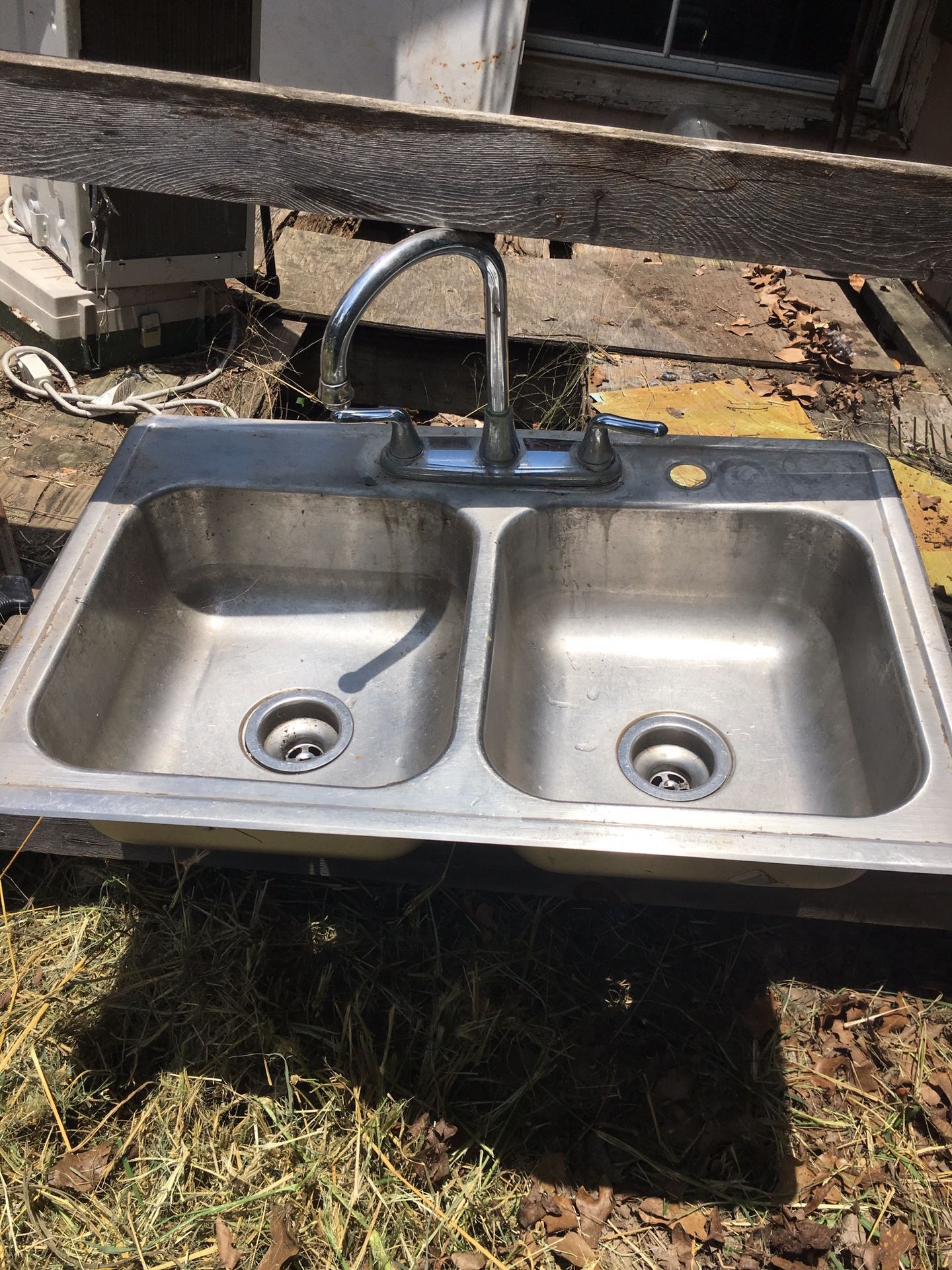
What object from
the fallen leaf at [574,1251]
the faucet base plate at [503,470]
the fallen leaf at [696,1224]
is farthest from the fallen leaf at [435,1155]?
the faucet base plate at [503,470]

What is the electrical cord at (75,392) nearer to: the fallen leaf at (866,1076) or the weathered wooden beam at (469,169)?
the weathered wooden beam at (469,169)

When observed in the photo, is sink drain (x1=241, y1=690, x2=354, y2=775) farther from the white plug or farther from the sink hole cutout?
the white plug

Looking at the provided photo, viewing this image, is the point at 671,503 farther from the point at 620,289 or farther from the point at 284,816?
the point at 620,289

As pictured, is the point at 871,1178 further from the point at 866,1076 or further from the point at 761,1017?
the point at 761,1017

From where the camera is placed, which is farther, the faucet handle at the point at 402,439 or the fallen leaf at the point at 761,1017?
the fallen leaf at the point at 761,1017

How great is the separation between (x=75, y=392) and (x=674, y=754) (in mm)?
2480

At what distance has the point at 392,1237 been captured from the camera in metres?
1.74

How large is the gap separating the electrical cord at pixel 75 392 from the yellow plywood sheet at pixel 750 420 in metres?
1.43

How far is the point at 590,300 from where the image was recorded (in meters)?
4.02

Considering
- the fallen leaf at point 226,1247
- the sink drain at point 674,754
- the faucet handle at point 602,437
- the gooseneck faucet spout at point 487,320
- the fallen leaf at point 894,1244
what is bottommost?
the fallen leaf at point 226,1247

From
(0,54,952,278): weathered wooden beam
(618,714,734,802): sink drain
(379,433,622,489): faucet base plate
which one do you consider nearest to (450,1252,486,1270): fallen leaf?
(618,714,734,802): sink drain

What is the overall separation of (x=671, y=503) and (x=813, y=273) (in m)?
3.61

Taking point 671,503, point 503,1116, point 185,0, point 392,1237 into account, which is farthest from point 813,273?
point 392,1237

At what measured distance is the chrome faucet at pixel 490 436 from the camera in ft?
5.06
